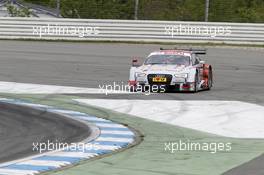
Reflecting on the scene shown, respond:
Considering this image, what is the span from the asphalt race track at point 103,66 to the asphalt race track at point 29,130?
424 cm

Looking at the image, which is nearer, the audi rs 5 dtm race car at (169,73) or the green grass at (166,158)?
the green grass at (166,158)

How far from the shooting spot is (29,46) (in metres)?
35.4

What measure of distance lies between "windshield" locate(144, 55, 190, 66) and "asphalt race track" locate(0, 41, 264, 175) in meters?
1.10

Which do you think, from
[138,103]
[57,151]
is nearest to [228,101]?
[138,103]

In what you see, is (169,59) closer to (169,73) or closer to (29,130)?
(169,73)

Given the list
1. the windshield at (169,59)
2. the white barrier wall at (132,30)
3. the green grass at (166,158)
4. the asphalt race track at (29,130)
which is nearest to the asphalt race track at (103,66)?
the white barrier wall at (132,30)

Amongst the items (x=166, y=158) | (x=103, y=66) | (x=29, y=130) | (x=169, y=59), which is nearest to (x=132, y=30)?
(x=103, y=66)

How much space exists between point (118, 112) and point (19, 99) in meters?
3.38

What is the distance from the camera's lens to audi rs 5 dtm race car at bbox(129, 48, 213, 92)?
2209cm

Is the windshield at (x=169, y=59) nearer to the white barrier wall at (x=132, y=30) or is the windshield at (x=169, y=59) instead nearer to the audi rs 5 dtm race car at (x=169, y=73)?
the audi rs 5 dtm race car at (x=169, y=73)

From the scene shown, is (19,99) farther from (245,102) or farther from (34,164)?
(34,164)

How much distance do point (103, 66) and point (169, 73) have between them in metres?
7.82

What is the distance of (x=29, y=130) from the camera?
1468cm

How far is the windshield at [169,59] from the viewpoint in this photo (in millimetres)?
22953
